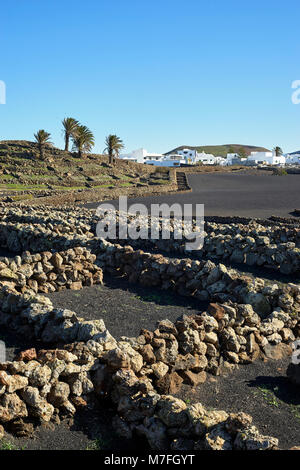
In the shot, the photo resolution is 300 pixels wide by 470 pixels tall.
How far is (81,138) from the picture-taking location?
69.3 m

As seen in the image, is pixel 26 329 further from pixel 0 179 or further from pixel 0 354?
pixel 0 179

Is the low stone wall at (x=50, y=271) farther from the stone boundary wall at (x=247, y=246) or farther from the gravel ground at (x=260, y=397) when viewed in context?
the gravel ground at (x=260, y=397)

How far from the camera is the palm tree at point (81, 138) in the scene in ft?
228

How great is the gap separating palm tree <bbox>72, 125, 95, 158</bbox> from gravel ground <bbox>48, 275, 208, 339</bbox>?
199ft

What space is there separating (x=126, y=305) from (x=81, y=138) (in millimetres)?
62449

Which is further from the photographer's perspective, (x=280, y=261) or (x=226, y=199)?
(x=226, y=199)

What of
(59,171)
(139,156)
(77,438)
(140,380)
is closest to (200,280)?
(140,380)

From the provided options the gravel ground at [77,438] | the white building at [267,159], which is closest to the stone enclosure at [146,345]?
the gravel ground at [77,438]

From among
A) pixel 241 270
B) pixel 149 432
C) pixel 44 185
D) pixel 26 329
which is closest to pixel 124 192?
pixel 44 185

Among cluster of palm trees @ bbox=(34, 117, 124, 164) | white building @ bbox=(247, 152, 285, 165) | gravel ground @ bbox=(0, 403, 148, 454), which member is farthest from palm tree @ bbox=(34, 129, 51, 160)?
white building @ bbox=(247, 152, 285, 165)

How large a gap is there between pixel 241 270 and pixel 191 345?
7290 mm

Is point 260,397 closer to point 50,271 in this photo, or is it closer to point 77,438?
point 77,438

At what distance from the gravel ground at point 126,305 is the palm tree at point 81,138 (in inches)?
2390
